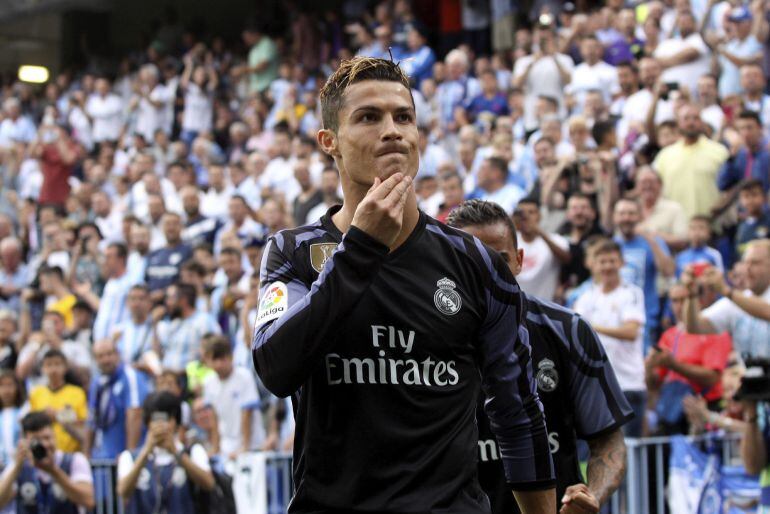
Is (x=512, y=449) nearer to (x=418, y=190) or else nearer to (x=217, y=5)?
(x=418, y=190)

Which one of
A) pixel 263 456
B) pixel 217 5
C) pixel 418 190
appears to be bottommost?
pixel 263 456

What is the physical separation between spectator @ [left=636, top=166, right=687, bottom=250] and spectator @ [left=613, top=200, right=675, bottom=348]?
39 centimetres

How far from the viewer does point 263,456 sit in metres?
9.48

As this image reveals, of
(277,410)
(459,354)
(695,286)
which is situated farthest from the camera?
(277,410)

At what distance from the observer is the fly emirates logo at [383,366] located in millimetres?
3322

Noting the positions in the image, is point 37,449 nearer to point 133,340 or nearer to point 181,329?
point 181,329

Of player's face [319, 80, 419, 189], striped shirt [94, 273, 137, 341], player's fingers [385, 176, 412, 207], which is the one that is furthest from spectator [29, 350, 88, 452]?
player's fingers [385, 176, 412, 207]

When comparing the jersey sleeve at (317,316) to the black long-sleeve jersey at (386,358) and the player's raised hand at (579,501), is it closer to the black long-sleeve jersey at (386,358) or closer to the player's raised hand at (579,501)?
the black long-sleeve jersey at (386,358)

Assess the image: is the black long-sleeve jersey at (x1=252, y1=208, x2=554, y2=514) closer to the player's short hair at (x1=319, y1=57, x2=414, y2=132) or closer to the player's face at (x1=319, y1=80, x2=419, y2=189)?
the player's face at (x1=319, y1=80, x2=419, y2=189)

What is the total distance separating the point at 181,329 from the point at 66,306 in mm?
2803

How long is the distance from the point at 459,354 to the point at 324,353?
436mm

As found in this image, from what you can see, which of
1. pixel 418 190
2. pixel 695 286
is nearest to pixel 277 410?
pixel 418 190

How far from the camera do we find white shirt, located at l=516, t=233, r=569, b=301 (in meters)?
10.3

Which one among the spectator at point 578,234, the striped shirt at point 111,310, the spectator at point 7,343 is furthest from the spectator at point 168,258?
the spectator at point 578,234
